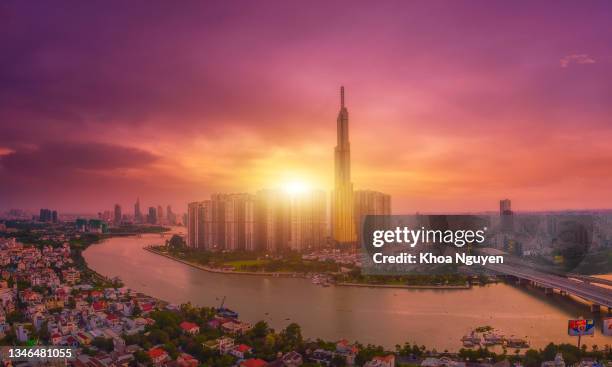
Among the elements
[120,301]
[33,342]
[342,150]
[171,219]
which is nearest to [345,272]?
[342,150]

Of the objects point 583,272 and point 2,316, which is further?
point 583,272

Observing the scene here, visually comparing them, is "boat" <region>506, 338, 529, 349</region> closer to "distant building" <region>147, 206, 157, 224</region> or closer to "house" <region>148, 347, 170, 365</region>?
"house" <region>148, 347, 170, 365</region>

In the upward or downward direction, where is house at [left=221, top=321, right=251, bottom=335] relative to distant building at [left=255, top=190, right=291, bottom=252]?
downward

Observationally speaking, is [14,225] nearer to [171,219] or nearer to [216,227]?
[216,227]

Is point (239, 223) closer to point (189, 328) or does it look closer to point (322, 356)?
point (189, 328)

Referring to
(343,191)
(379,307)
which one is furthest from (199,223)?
(379,307)

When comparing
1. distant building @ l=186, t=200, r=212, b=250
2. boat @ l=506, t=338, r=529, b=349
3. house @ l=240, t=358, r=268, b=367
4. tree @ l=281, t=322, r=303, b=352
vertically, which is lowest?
boat @ l=506, t=338, r=529, b=349

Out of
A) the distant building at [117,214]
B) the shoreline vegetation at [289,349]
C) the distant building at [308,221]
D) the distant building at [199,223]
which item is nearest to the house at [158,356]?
the shoreline vegetation at [289,349]

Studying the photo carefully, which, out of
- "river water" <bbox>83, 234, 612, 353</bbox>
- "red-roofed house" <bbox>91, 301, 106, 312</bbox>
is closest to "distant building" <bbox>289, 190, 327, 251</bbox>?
"river water" <bbox>83, 234, 612, 353</bbox>
